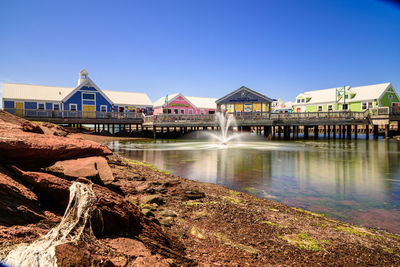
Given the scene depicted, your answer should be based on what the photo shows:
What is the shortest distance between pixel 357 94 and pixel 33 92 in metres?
63.0

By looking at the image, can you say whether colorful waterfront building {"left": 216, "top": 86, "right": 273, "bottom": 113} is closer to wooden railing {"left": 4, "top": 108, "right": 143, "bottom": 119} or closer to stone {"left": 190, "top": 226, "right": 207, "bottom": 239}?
wooden railing {"left": 4, "top": 108, "right": 143, "bottom": 119}

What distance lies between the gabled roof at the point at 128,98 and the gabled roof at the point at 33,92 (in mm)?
8576

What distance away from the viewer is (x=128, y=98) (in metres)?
51.4

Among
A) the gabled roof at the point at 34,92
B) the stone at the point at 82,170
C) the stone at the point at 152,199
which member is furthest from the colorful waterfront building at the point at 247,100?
the stone at the point at 82,170

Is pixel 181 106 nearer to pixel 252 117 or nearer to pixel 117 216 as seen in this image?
pixel 252 117

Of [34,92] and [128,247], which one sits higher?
[34,92]

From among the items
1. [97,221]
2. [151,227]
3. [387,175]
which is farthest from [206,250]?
[387,175]

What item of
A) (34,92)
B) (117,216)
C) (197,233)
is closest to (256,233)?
(197,233)

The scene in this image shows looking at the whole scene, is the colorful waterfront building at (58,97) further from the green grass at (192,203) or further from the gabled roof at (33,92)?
the green grass at (192,203)

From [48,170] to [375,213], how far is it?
8.91 metres

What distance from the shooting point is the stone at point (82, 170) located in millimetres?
4809

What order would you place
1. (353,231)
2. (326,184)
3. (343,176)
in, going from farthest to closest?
1. (343,176)
2. (326,184)
3. (353,231)

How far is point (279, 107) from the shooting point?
76.2m

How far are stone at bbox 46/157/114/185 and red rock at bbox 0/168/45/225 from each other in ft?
3.84
